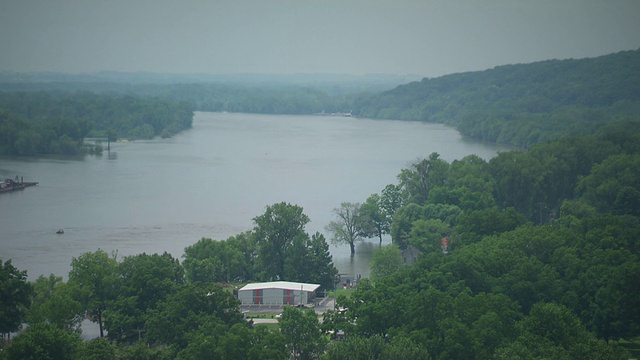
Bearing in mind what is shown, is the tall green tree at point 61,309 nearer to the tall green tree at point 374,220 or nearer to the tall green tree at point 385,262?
the tall green tree at point 385,262

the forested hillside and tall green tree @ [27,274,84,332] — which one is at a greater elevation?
the forested hillside

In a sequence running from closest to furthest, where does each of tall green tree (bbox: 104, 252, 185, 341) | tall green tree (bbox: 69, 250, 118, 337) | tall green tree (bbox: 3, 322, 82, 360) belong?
tall green tree (bbox: 3, 322, 82, 360)
tall green tree (bbox: 104, 252, 185, 341)
tall green tree (bbox: 69, 250, 118, 337)

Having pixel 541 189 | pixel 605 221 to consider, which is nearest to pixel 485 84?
pixel 541 189

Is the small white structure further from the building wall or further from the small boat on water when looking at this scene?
the small boat on water

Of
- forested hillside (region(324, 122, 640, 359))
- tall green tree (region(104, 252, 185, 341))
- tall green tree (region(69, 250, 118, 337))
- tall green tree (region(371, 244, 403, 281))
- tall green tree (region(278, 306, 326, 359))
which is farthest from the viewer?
tall green tree (region(371, 244, 403, 281))

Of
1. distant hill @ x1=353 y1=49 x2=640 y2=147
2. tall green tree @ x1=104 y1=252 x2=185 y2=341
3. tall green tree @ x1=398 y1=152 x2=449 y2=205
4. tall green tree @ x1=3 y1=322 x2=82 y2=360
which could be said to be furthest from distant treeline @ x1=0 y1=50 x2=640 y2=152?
tall green tree @ x1=3 y1=322 x2=82 y2=360

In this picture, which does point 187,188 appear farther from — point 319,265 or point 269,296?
point 269,296

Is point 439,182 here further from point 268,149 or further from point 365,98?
point 365,98
